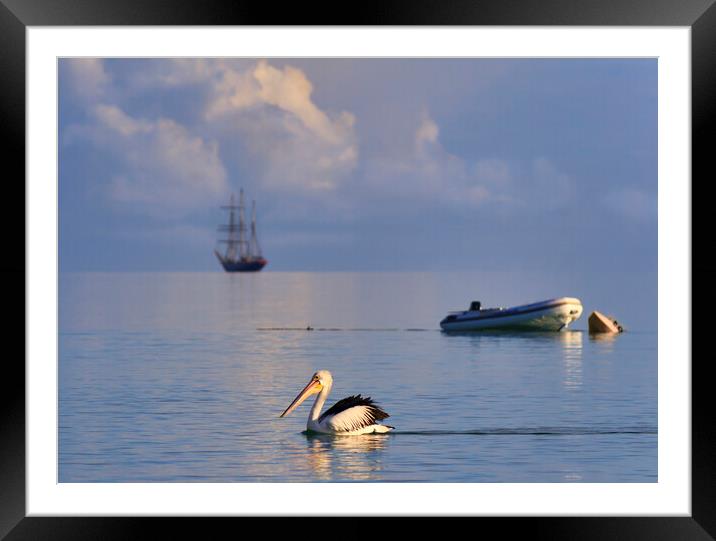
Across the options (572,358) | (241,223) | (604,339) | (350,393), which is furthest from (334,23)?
(241,223)

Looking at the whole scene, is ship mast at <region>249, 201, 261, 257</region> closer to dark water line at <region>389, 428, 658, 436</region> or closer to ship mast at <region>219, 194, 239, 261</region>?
ship mast at <region>219, 194, 239, 261</region>

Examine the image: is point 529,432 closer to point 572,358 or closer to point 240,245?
point 572,358

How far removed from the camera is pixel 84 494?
17.1 ft

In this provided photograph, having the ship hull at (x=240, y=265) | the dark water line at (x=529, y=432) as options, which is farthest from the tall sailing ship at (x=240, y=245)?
the dark water line at (x=529, y=432)

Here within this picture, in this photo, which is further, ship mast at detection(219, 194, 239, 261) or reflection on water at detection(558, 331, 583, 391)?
ship mast at detection(219, 194, 239, 261)

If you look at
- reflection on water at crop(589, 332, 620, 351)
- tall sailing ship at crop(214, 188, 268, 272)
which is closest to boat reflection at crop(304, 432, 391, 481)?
reflection on water at crop(589, 332, 620, 351)

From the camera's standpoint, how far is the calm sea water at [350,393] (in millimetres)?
8641

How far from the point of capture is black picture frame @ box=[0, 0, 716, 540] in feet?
16.2

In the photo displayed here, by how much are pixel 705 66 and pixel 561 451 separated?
15.8ft

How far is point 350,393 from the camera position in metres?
14.5

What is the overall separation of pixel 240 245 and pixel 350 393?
1751 inches

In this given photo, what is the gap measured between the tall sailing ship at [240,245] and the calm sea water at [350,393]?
2637 cm

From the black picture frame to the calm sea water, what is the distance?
9.74 ft

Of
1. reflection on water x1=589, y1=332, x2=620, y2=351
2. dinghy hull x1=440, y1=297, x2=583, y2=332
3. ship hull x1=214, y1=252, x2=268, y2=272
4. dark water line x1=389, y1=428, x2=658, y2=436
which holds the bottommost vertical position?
dark water line x1=389, y1=428, x2=658, y2=436
